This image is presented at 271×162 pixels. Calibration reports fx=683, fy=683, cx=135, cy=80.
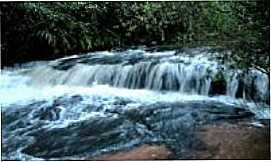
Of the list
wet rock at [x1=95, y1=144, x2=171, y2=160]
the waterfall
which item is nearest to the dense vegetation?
the waterfall

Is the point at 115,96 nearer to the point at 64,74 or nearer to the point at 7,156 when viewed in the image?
the point at 64,74

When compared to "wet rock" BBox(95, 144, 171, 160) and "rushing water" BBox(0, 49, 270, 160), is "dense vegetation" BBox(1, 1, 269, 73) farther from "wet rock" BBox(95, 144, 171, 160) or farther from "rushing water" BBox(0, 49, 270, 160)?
"wet rock" BBox(95, 144, 171, 160)

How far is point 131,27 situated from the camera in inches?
99.0

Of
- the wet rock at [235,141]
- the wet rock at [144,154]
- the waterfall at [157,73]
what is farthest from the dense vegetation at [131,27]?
the wet rock at [144,154]

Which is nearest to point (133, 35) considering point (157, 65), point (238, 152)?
point (157, 65)

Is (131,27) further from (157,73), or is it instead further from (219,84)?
(219,84)

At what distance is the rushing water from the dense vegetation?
0.15 feet

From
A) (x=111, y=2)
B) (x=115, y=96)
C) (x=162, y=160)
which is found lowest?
(x=162, y=160)

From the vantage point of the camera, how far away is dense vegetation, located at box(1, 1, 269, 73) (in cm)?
247

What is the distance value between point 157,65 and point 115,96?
0.19 meters

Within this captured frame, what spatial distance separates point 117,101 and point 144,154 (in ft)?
0.72

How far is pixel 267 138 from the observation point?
2463 mm

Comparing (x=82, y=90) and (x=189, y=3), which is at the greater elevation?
(x=189, y=3)

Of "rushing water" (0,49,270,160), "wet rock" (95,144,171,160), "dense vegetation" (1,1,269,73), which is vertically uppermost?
"dense vegetation" (1,1,269,73)
